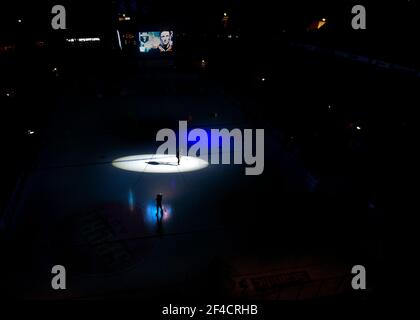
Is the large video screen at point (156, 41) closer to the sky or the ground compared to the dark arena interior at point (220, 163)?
closer to the sky

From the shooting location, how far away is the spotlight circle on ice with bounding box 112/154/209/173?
16.7 meters

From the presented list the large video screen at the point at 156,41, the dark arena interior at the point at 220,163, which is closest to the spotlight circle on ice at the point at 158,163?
the dark arena interior at the point at 220,163

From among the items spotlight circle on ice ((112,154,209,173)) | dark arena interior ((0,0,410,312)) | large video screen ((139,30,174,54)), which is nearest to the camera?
dark arena interior ((0,0,410,312))

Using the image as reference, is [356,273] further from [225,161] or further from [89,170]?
[89,170]

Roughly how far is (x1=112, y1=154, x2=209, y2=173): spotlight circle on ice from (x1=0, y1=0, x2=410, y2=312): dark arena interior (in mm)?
146

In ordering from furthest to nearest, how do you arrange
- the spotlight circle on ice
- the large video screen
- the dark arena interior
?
the large video screen
the spotlight circle on ice
the dark arena interior

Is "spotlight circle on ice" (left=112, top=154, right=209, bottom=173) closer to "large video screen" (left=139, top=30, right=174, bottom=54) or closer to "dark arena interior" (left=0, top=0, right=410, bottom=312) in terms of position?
"dark arena interior" (left=0, top=0, right=410, bottom=312)

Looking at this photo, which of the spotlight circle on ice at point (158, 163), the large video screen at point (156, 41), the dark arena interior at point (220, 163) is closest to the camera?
the dark arena interior at point (220, 163)

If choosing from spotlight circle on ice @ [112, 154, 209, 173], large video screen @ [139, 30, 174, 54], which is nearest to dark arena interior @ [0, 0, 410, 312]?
spotlight circle on ice @ [112, 154, 209, 173]

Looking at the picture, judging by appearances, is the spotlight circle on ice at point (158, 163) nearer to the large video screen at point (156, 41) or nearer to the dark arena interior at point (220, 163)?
the dark arena interior at point (220, 163)

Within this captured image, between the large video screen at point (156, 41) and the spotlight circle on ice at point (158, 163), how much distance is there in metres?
20.6

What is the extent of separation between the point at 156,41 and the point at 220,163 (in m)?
22.5

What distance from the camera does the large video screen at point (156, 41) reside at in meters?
35.8
